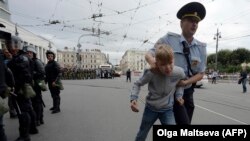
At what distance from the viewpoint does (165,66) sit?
9.06 ft

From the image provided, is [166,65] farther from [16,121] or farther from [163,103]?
[16,121]

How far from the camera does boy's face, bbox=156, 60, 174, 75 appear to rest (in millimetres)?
2751

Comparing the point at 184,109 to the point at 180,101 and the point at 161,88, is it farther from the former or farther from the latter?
the point at 161,88

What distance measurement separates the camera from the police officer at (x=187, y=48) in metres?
3.04

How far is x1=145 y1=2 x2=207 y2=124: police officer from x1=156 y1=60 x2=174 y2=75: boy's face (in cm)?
22

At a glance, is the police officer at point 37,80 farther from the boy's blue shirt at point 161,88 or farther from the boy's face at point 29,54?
the boy's blue shirt at point 161,88

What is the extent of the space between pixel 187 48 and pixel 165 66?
482 millimetres

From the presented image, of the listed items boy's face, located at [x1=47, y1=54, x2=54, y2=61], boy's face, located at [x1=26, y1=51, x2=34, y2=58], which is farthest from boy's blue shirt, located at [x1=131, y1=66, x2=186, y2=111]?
boy's face, located at [x1=47, y1=54, x2=54, y2=61]

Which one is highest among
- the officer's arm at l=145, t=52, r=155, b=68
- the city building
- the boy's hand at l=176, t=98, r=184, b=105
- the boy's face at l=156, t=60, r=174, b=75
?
the city building

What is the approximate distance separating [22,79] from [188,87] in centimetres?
317

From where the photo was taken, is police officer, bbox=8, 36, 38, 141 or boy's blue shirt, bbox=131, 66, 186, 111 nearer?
boy's blue shirt, bbox=131, 66, 186, 111

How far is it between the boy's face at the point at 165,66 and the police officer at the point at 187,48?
0.73 feet

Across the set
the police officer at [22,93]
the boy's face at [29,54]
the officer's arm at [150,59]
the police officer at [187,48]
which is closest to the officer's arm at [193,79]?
the police officer at [187,48]

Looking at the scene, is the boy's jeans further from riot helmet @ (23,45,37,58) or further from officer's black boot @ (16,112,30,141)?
riot helmet @ (23,45,37,58)
